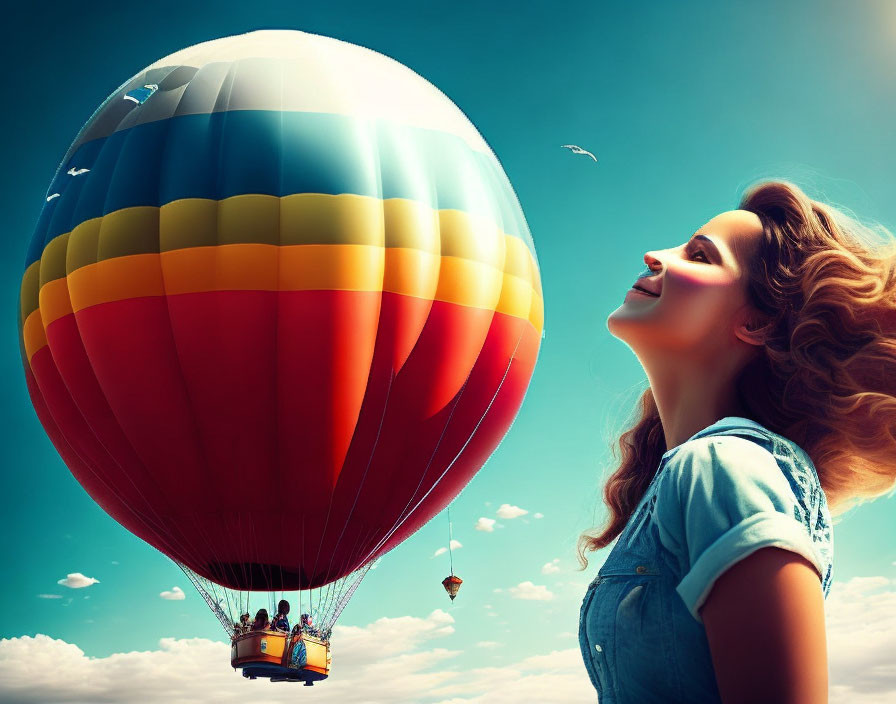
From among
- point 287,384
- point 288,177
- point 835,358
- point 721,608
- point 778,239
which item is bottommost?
point 721,608

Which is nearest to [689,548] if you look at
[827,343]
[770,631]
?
[770,631]

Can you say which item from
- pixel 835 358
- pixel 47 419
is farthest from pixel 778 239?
pixel 47 419

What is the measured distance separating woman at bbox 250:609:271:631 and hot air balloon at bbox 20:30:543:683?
0.19 meters

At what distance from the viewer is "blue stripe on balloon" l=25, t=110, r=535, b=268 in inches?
434

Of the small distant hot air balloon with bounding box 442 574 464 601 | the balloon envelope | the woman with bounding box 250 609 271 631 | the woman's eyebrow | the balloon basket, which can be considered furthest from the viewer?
the small distant hot air balloon with bounding box 442 574 464 601

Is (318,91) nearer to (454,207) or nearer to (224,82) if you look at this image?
(224,82)

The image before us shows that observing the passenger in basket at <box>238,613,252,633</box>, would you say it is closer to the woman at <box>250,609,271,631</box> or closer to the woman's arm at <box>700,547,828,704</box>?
the woman at <box>250,609,271,631</box>

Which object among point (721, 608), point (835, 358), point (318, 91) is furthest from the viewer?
point (318, 91)

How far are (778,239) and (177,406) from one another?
31.3ft

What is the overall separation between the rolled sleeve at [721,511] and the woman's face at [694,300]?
512 millimetres

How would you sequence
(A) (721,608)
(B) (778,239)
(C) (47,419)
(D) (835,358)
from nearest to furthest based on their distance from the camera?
1. (A) (721,608)
2. (D) (835,358)
3. (B) (778,239)
4. (C) (47,419)

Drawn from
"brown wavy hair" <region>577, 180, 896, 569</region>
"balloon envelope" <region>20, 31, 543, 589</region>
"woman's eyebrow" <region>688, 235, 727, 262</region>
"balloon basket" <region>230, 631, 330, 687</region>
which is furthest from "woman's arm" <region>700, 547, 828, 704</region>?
"balloon basket" <region>230, 631, 330, 687</region>

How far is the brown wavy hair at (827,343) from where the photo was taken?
7.07 ft

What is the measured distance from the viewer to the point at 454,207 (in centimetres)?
1184
